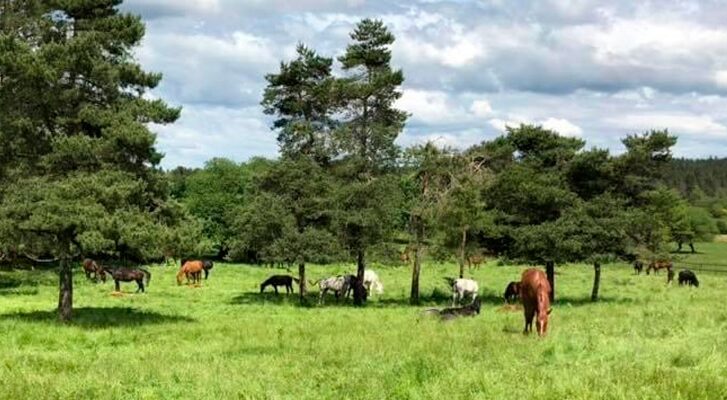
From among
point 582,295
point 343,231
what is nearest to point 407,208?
point 343,231

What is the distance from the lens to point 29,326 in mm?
23516

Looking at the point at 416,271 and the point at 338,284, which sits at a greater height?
the point at 416,271

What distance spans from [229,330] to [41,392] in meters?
12.1

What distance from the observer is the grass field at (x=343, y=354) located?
1055cm

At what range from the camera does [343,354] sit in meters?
16.4

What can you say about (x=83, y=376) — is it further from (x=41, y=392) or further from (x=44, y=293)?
(x=44, y=293)

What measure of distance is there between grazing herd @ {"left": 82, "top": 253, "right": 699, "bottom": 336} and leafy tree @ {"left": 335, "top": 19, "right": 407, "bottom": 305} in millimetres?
1810

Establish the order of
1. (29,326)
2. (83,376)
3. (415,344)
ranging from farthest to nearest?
1. (29,326)
2. (415,344)
3. (83,376)

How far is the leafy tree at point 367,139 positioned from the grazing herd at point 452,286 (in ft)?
5.94

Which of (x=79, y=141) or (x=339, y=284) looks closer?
(x=79, y=141)

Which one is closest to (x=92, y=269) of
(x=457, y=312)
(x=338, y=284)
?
(x=338, y=284)

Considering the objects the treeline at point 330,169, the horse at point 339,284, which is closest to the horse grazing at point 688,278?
the treeline at point 330,169

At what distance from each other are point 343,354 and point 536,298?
6.12m

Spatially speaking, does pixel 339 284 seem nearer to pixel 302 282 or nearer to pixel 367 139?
pixel 302 282
